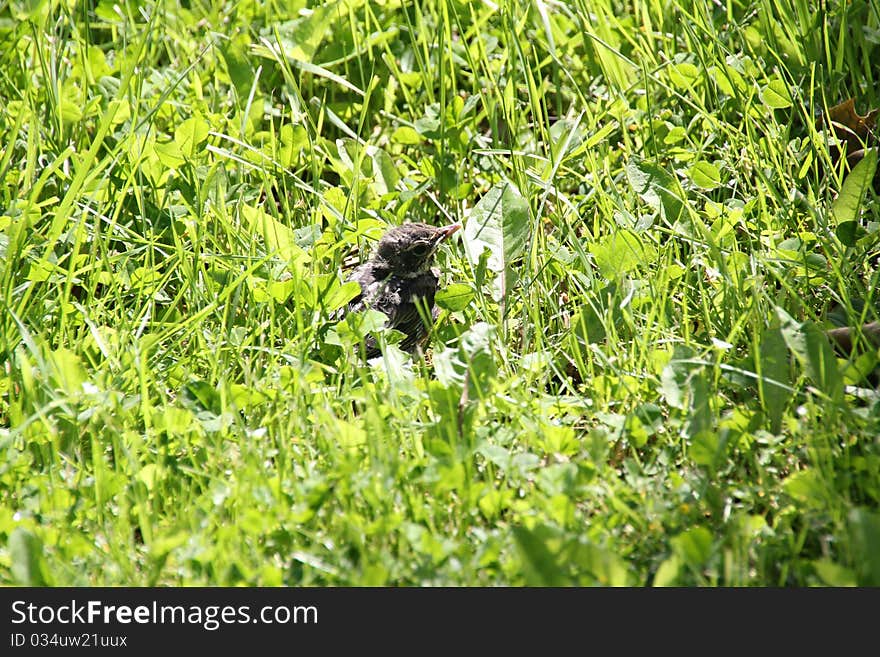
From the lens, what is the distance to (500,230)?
13.9 feet

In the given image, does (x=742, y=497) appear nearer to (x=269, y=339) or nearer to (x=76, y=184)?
(x=269, y=339)

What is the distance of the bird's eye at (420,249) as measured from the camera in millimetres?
4391

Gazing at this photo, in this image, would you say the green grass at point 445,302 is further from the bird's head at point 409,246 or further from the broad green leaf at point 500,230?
the bird's head at point 409,246

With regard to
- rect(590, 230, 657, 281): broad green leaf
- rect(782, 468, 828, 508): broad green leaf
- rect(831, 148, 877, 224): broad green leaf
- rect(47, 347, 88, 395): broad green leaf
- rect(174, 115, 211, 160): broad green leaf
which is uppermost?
rect(174, 115, 211, 160): broad green leaf

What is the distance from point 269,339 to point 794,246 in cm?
212

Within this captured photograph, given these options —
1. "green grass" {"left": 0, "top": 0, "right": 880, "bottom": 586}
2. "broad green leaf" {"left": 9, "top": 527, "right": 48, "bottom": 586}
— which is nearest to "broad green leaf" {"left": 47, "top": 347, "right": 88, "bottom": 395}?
"green grass" {"left": 0, "top": 0, "right": 880, "bottom": 586}

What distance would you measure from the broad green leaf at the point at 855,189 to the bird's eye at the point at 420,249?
1.70 meters

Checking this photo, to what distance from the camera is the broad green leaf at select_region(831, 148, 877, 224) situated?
155 inches

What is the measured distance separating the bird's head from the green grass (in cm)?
15

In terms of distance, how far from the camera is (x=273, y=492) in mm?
2844

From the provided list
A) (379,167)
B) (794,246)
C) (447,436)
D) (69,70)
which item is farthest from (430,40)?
(447,436)

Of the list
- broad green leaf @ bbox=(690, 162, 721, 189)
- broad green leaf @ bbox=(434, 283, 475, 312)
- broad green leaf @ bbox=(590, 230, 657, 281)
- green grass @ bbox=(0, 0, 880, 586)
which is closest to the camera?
green grass @ bbox=(0, 0, 880, 586)

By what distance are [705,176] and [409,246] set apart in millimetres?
1339

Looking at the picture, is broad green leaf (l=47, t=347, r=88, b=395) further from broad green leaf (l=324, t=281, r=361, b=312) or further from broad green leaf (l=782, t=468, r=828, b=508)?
broad green leaf (l=782, t=468, r=828, b=508)
